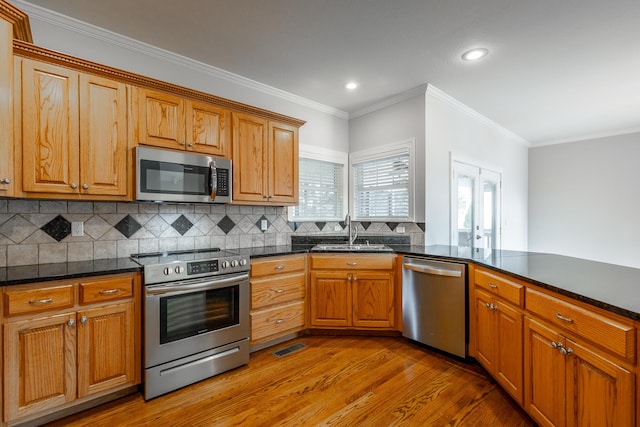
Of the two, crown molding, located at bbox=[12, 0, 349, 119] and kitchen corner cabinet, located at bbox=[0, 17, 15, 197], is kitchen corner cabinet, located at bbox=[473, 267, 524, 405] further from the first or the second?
kitchen corner cabinet, located at bbox=[0, 17, 15, 197]

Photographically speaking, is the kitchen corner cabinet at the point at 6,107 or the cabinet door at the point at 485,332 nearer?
the kitchen corner cabinet at the point at 6,107

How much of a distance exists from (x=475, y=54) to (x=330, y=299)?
2709 millimetres

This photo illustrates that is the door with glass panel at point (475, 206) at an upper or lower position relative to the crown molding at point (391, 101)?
lower

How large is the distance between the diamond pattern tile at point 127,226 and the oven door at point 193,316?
69cm

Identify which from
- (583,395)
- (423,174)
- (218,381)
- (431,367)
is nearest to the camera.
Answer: (583,395)

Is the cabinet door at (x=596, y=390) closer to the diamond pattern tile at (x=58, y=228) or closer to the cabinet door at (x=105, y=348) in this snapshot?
the cabinet door at (x=105, y=348)

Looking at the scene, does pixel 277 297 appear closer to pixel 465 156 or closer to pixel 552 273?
pixel 552 273

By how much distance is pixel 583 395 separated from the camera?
1373 millimetres

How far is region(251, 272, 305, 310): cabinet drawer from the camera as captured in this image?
271cm

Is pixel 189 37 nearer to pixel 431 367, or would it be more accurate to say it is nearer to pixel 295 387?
pixel 295 387

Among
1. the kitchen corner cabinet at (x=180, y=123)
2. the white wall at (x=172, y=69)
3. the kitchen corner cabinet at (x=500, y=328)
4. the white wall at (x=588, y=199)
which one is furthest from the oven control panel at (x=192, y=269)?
the white wall at (x=588, y=199)

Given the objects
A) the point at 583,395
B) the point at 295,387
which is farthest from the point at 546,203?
the point at 295,387

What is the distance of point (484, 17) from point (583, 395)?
2.43 meters

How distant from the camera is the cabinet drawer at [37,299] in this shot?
5.43 feet
